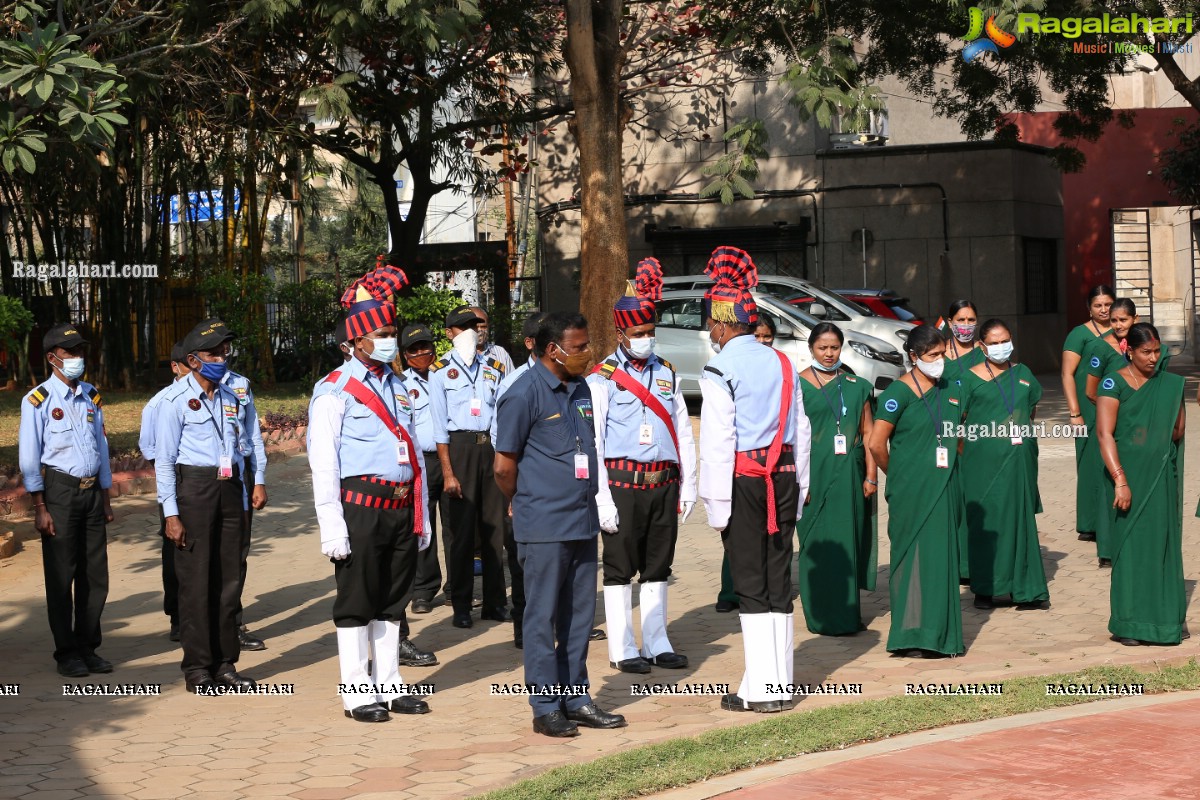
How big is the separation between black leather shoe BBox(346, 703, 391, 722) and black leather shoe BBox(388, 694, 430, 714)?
0.16m

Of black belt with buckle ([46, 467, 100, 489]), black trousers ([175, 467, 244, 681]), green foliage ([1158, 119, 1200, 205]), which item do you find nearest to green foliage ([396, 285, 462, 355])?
black belt with buckle ([46, 467, 100, 489])

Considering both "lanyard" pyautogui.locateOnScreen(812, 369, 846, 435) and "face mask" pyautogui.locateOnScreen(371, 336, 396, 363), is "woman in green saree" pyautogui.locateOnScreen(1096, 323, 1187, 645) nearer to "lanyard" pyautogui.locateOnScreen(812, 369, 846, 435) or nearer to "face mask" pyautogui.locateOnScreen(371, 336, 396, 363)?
"lanyard" pyautogui.locateOnScreen(812, 369, 846, 435)

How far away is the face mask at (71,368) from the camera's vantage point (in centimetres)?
865

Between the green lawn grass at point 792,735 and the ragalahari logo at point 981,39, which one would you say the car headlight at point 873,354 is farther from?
the green lawn grass at point 792,735

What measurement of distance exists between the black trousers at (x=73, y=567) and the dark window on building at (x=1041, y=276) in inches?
908

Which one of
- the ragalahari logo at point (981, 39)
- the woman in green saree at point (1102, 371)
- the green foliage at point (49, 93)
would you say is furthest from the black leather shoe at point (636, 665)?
the ragalahari logo at point (981, 39)

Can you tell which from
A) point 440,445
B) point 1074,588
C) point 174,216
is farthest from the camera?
point 174,216

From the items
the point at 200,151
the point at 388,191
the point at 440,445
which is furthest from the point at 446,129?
the point at 440,445

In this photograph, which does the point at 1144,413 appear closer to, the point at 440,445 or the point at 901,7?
the point at 440,445

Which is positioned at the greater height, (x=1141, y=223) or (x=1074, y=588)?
(x=1141, y=223)

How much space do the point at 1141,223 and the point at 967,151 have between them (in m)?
7.21

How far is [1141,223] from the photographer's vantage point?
108 ft

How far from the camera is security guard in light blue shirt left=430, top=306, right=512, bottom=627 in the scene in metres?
9.45

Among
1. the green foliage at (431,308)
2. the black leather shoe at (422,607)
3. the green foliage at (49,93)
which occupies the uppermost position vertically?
the green foliage at (49,93)
